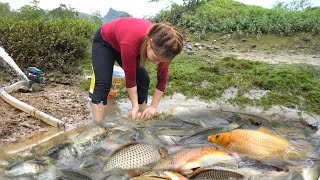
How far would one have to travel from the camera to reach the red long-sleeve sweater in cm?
374

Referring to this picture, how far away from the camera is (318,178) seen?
9.31ft

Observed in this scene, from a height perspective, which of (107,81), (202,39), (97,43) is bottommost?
(202,39)

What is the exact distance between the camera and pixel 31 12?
10914mm

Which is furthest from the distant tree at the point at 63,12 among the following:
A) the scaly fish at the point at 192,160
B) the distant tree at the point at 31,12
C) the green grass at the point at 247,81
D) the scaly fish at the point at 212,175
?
the scaly fish at the point at 212,175

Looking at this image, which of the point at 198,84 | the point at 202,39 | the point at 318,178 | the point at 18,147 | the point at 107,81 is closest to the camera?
the point at 318,178

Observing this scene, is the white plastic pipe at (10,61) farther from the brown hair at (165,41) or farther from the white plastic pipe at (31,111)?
the brown hair at (165,41)

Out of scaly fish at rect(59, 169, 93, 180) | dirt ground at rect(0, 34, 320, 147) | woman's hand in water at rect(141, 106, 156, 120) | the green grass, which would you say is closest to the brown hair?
woman's hand in water at rect(141, 106, 156, 120)

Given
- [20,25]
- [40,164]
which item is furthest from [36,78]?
[40,164]

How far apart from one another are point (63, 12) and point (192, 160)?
10.2 metres

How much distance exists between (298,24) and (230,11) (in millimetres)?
2492

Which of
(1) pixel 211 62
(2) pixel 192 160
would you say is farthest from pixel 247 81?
(2) pixel 192 160

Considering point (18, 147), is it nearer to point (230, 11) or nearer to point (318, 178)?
point (318, 178)

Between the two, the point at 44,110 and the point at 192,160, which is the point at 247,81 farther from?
the point at 192,160

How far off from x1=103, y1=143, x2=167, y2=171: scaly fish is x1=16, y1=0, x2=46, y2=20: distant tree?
7.72 metres
